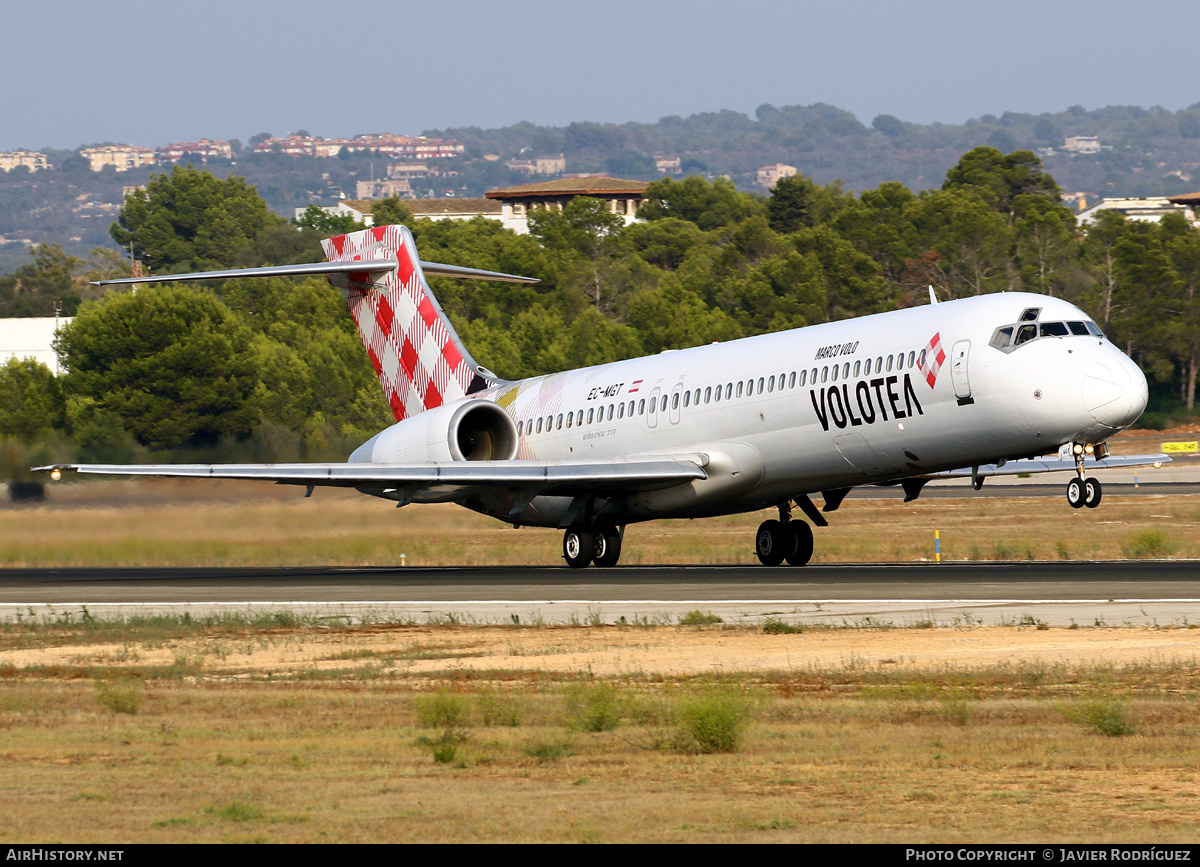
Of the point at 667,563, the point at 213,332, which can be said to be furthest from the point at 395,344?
the point at 213,332

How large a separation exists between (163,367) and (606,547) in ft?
162

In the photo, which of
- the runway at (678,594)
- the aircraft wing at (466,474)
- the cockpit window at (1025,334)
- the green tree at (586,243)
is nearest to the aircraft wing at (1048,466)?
the runway at (678,594)

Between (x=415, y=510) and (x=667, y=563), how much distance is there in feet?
18.6

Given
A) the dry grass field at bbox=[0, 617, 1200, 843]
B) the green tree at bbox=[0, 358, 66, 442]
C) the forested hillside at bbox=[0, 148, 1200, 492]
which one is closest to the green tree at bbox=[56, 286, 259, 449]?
the forested hillside at bbox=[0, 148, 1200, 492]

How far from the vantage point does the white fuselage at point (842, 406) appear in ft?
85.0

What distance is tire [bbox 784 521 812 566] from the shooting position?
3209 centimetres

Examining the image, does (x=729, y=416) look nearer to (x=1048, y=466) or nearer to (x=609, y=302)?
(x=1048, y=466)

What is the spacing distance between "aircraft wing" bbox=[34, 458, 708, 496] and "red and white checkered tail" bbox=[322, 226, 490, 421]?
5.77m

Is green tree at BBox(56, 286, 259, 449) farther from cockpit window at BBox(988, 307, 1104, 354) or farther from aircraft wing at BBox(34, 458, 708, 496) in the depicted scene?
cockpit window at BBox(988, 307, 1104, 354)

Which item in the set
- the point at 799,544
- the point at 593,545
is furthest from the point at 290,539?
the point at 799,544

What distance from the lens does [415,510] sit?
35.2 meters

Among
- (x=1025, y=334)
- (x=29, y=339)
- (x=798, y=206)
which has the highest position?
(x=798, y=206)

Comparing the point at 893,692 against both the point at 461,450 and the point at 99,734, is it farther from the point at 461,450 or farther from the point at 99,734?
the point at 461,450

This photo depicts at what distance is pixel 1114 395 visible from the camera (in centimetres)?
2523
